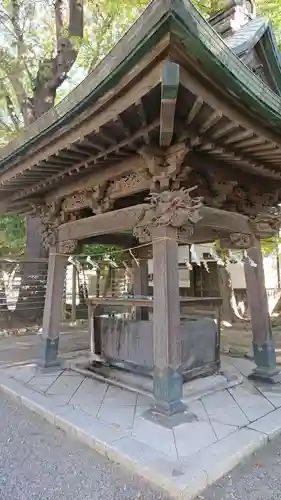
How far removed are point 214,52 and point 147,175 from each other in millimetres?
1417

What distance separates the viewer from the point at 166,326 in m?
3.16

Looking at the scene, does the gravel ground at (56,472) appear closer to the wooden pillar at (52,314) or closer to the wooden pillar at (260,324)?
the wooden pillar at (52,314)

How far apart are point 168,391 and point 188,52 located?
9.02ft

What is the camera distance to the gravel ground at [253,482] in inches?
84.0

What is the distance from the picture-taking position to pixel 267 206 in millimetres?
4457

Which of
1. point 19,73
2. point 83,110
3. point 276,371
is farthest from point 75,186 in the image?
point 19,73

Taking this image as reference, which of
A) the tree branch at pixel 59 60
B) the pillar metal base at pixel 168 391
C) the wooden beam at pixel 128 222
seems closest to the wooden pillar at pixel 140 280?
the wooden beam at pixel 128 222

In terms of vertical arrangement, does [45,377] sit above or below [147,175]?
below

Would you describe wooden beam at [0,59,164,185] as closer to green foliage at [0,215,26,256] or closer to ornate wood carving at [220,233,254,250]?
ornate wood carving at [220,233,254,250]

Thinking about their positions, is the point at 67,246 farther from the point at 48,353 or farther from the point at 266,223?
the point at 266,223

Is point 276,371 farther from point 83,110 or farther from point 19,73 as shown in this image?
point 19,73

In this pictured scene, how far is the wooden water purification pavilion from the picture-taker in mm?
2324

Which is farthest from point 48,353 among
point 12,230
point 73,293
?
point 12,230

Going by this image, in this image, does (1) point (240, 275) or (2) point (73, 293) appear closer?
(2) point (73, 293)
